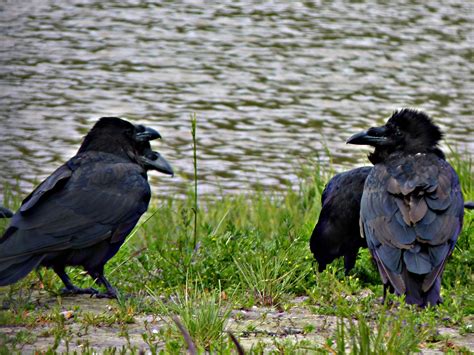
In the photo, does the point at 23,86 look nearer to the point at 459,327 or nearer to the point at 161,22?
the point at 161,22

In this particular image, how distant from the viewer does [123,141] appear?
6887 millimetres

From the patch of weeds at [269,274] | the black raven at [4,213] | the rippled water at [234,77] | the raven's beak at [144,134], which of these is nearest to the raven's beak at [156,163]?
the raven's beak at [144,134]

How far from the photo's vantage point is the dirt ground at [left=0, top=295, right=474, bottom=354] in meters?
5.11

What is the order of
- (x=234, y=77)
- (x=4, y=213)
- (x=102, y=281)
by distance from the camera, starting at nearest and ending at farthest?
(x=4, y=213), (x=102, y=281), (x=234, y=77)

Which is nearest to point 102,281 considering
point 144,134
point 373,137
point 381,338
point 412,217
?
point 144,134

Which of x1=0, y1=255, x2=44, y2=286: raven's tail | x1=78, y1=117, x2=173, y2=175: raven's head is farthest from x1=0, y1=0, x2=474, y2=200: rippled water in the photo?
x1=0, y1=255, x2=44, y2=286: raven's tail

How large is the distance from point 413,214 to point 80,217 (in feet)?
6.54

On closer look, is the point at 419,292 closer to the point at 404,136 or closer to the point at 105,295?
the point at 404,136

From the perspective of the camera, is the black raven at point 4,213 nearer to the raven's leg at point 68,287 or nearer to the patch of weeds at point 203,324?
the raven's leg at point 68,287

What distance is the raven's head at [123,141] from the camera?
684 centimetres

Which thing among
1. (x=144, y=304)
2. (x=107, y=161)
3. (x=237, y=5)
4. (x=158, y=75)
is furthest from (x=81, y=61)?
(x=144, y=304)

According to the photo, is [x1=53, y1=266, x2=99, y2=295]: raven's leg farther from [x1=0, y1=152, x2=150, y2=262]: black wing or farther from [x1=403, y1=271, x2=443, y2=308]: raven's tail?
[x1=403, y1=271, x2=443, y2=308]: raven's tail

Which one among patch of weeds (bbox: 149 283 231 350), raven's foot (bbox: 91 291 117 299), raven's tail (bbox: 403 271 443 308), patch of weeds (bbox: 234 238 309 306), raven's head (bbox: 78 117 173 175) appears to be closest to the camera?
patch of weeds (bbox: 149 283 231 350)

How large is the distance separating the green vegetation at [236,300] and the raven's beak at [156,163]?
0.52m
